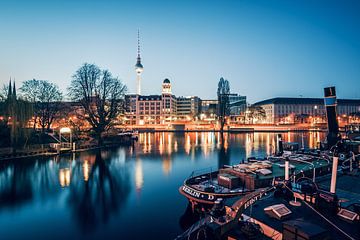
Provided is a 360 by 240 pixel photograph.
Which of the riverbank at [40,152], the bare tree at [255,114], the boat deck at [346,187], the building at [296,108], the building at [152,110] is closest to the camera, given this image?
the boat deck at [346,187]

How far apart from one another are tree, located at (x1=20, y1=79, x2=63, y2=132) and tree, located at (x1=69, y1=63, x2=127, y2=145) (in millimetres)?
10020

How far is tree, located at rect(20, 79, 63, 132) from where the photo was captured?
54.7 meters

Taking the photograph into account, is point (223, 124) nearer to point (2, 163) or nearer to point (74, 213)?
point (2, 163)

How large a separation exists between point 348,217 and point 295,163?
48.9 feet

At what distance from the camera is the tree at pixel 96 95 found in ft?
168

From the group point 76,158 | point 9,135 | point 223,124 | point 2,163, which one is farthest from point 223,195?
point 223,124

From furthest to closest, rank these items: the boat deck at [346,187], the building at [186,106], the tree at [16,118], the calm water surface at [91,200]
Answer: the building at [186,106] < the tree at [16,118] < the calm water surface at [91,200] < the boat deck at [346,187]

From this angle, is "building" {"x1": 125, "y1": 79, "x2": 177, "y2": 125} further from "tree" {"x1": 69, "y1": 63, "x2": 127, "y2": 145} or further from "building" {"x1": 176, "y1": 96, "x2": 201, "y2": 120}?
"tree" {"x1": 69, "y1": 63, "x2": 127, "y2": 145}

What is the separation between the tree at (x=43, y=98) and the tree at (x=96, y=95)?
1002 cm

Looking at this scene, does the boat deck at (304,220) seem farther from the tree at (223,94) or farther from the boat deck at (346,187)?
the tree at (223,94)

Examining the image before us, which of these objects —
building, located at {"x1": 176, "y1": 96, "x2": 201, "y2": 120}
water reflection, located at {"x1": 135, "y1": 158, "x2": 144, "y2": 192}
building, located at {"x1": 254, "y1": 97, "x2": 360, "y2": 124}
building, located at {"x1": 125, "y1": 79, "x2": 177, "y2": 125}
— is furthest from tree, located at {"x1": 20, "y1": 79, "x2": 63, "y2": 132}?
building, located at {"x1": 254, "y1": 97, "x2": 360, "y2": 124}

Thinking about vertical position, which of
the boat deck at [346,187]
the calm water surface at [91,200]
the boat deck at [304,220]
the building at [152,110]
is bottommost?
the calm water surface at [91,200]

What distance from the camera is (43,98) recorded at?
2197 inches

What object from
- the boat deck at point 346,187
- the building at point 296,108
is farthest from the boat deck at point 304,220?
the building at point 296,108
